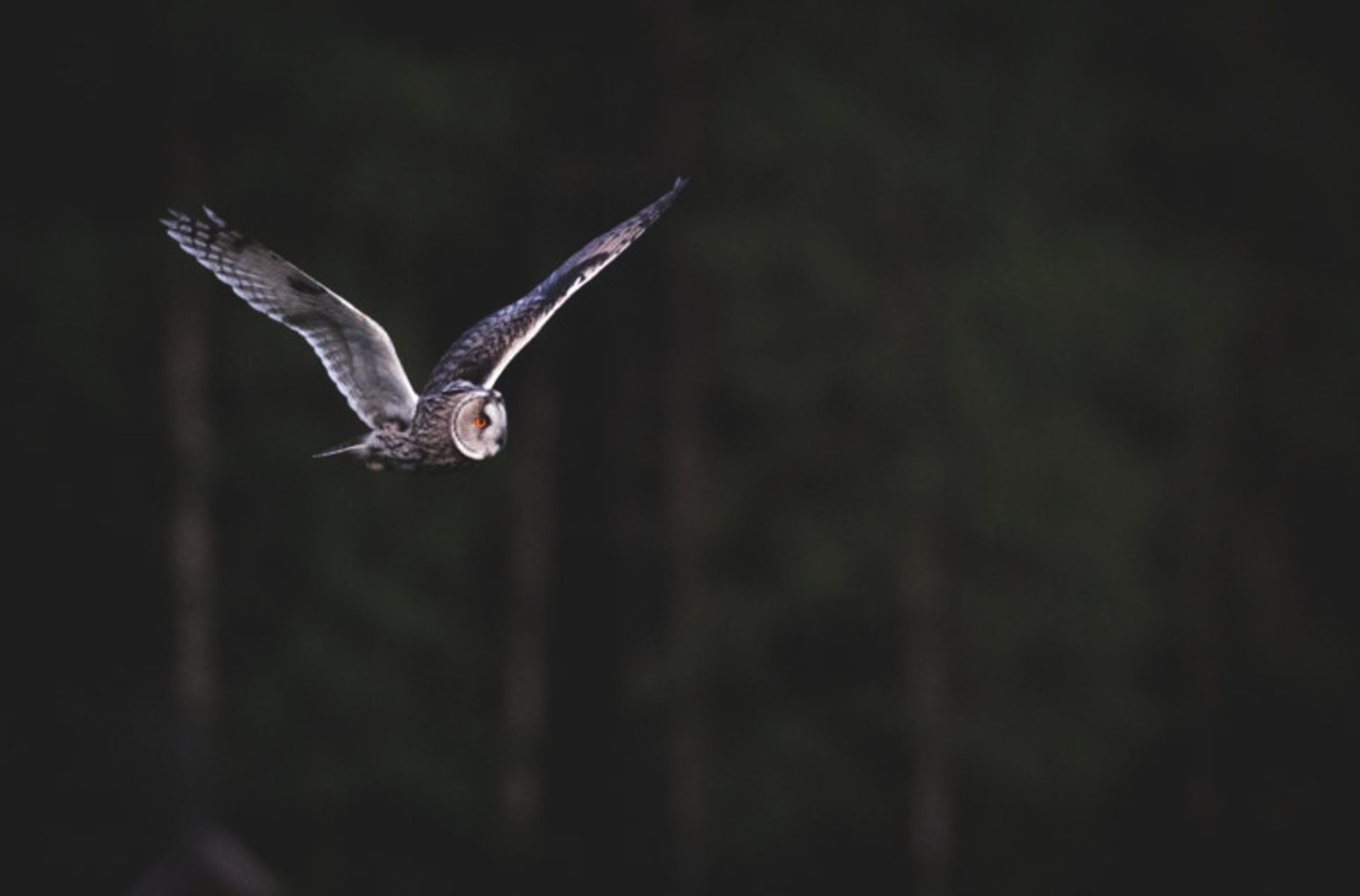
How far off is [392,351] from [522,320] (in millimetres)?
459

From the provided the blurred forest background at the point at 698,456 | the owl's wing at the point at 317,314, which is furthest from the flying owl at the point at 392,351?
the blurred forest background at the point at 698,456

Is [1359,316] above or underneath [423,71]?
underneath

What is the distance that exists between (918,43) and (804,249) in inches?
97.1

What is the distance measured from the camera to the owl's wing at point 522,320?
3881mm

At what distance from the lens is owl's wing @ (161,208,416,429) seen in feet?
12.2

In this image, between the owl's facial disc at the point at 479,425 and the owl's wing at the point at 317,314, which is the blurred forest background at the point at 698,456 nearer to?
the owl's wing at the point at 317,314

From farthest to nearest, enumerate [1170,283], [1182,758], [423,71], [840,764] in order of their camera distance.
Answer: [1182,758] < [1170,283] < [840,764] < [423,71]

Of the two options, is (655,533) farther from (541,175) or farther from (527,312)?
(527,312)

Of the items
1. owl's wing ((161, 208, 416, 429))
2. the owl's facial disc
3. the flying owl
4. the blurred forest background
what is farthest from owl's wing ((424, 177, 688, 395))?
the blurred forest background

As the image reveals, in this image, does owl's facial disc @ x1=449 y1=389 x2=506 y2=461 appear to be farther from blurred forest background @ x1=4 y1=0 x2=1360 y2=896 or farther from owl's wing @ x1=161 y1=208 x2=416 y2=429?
blurred forest background @ x1=4 y1=0 x2=1360 y2=896

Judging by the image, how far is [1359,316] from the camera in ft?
63.5

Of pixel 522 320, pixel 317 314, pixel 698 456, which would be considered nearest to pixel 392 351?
pixel 317 314

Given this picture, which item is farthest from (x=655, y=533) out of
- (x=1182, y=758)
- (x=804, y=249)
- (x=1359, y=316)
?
(x=1359, y=316)

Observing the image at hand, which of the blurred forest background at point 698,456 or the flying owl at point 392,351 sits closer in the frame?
the flying owl at point 392,351
